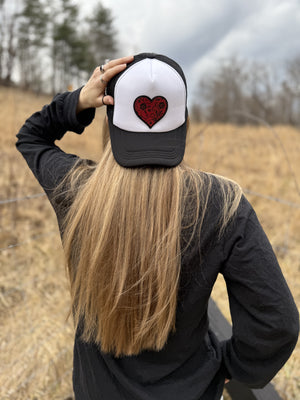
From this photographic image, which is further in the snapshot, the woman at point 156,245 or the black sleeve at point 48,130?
the black sleeve at point 48,130

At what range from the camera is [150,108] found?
25.5 inches

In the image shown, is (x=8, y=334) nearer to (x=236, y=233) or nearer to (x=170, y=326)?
(x=170, y=326)

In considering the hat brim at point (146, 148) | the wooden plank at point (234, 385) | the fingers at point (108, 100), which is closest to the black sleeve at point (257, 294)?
the hat brim at point (146, 148)

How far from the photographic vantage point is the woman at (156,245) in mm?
623

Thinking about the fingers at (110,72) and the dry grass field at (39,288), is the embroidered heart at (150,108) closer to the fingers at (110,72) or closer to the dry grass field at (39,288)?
the fingers at (110,72)

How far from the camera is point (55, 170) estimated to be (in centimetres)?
72

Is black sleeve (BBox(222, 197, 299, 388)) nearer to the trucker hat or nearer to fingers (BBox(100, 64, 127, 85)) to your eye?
the trucker hat

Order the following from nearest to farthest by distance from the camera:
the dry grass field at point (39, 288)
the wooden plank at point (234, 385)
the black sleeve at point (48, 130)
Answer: the black sleeve at point (48, 130) → the wooden plank at point (234, 385) → the dry grass field at point (39, 288)

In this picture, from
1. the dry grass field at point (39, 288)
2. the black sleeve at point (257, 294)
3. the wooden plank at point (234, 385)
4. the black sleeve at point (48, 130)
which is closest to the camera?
the black sleeve at point (257, 294)

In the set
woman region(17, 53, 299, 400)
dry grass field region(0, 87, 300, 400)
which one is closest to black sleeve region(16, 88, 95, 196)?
woman region(17, 53, 299, 400)

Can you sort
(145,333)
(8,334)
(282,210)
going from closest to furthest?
1. (145,333)
2. (8,334)
3. (282,210)

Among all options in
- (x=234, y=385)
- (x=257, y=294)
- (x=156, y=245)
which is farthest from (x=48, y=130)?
(x=234, y=385)

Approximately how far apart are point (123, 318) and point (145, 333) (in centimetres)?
6

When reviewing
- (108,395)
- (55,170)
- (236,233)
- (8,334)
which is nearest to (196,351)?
(108,395)
